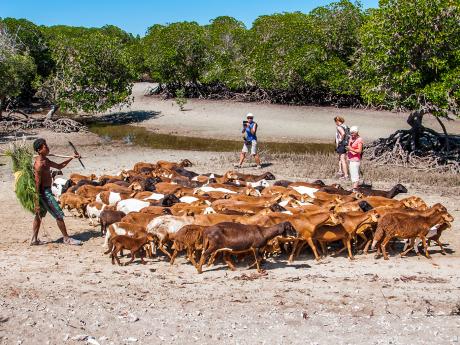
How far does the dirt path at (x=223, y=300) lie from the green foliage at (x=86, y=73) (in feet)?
82.0

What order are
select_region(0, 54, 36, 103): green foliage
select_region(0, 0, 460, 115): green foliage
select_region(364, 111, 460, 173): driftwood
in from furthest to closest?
select_region(0, 54, 36, 103): green foliage, select_region(364, 111, 460, 173): driftwood, select_region(0, 0, 460, 115): green foliage

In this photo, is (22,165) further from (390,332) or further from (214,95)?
(214,95)

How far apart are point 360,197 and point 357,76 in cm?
1194

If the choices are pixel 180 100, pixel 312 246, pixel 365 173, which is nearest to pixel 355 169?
pixel 365 173

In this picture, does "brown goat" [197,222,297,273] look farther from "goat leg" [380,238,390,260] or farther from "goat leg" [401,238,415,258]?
"goat leg" [401,238,415,258]

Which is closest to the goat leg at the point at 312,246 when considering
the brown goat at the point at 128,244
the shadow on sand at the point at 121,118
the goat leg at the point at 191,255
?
the goat leg at the point at 191,255

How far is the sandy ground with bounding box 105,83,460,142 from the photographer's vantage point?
32500 millimetres

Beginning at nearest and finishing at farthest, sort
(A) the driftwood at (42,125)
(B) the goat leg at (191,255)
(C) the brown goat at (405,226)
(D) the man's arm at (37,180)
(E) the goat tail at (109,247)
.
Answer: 1. (B) the goat leg at (191,255)
2. (E) the goat tail at (109,247)
3. (C) the brown goat at (405,226)
4. (D) the man's arm at (37,180)
5. (A) the driftwood at (42,125)

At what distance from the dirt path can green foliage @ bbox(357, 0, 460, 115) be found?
1028cm

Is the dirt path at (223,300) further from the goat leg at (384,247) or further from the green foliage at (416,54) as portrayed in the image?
the green foliage at (416,54)

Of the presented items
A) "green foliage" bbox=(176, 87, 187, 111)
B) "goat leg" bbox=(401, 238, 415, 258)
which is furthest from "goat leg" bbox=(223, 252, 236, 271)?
"green foliage" bbox=(176, 87, 187, 111)

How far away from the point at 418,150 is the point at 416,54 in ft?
12.4

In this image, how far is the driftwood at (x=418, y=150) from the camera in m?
21.6

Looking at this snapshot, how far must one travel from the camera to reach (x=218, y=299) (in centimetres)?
845
